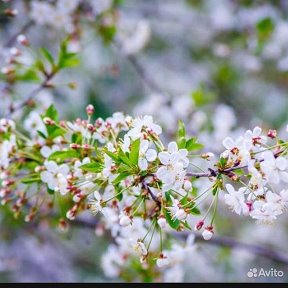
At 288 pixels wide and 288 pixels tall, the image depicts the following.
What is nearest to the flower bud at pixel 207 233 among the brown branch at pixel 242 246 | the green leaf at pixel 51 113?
the green leaf at pixel 51 113

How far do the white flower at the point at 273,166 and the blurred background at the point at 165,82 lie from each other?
1.51 m

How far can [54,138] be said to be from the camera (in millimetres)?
2141

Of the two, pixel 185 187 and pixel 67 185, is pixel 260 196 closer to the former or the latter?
pixel 185 187

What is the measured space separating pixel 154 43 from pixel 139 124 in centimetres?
382

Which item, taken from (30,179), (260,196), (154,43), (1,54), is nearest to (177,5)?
(154,43)

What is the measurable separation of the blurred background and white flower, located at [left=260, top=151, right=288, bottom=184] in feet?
4.96

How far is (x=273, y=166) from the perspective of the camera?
1538 mm

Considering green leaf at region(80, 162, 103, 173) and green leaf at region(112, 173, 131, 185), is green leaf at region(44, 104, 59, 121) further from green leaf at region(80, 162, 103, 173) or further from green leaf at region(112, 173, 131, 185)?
green leaf at region(112, 173, 131, 185)

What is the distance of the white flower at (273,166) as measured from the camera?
5.00 feet

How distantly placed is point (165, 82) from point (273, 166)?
4.12m

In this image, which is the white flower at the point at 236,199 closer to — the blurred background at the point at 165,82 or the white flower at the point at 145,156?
the white flower at the point at 145,156

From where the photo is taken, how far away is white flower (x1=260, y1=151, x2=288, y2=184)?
1525 millimetres

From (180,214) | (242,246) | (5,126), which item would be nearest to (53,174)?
(5,126)

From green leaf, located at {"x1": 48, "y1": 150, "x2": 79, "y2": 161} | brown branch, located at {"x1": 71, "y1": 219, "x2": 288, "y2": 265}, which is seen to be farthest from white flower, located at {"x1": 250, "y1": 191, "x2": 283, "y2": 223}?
brown branch, located at {"x1": 71, "y1": 219, "x2": 288, "y2": 265}
